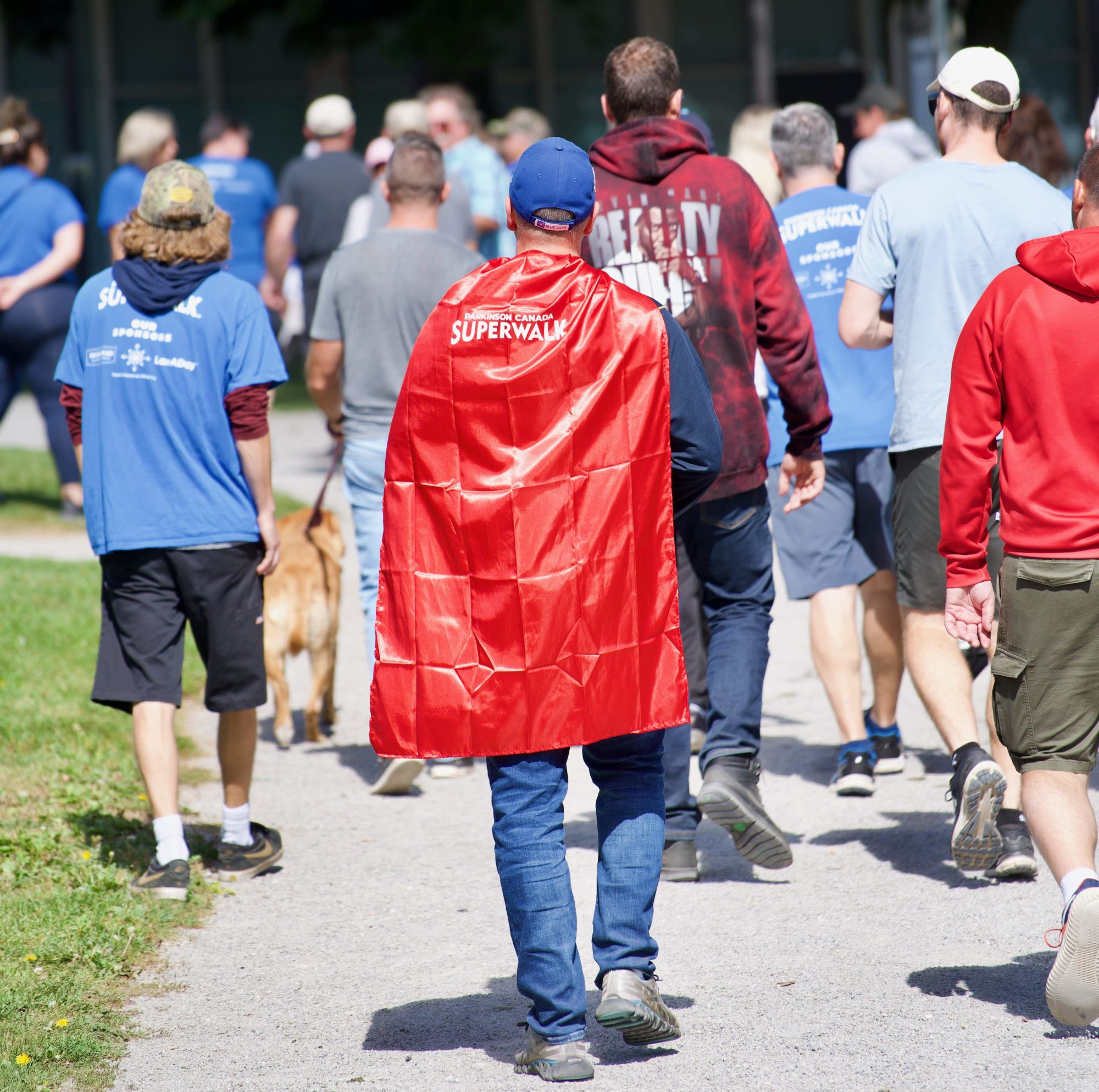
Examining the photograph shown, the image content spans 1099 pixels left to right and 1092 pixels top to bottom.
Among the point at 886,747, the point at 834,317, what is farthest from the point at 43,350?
the point at 886,747

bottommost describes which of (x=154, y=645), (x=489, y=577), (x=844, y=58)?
(x=154, y=645)

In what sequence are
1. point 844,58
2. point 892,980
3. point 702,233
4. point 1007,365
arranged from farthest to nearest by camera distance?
point 844,58 < point 702,233 < point 892,980 < point 1007,365

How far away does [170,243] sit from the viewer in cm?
500

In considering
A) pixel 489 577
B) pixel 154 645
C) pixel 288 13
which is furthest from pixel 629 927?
pixel 288 13

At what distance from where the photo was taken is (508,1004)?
4.18 meters

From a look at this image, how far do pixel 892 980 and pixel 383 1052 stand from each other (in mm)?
1296

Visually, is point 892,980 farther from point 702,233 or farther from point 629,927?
point 702,233

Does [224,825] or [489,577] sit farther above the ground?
[489,577]

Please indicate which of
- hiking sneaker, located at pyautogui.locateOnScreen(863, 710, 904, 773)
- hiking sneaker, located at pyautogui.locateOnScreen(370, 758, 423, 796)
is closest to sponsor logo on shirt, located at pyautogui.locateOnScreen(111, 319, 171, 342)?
hiking sneaker, located at pyautogui.locateOnScreen(370, 758, 423, 796)

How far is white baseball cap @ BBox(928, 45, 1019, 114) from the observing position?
4.92m

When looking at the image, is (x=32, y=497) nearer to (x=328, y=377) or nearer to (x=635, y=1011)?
(x=328, y=377)

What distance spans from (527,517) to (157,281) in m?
1.94

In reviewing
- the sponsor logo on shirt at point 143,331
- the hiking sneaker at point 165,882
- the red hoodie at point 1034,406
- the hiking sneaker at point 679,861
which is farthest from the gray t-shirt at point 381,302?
the red hoodie at point 1034,406

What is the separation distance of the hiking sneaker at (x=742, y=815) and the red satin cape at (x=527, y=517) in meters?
1.04
